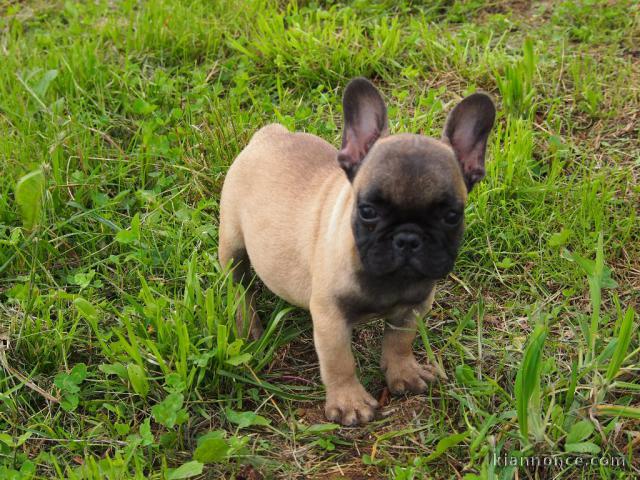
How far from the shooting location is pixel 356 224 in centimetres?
379

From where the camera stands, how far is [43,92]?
623cm

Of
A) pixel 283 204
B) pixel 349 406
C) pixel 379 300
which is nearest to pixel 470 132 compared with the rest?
pixel 379 300

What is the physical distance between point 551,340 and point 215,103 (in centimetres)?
325

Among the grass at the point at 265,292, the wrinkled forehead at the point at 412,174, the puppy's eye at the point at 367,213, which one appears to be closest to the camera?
the wrinkled forehead at the point at 412,174

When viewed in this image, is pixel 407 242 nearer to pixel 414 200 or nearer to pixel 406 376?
pixel 414 200

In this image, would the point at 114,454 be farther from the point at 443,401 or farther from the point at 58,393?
the point at 443,401

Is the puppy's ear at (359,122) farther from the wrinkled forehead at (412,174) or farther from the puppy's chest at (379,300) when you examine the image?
the puppy's chest at (379,300)

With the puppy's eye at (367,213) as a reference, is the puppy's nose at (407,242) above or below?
below

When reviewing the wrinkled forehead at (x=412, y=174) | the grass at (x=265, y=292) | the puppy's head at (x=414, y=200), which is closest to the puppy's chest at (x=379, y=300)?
the puppy's head at (x=414, y=200)

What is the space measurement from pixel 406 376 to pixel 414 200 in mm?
1208

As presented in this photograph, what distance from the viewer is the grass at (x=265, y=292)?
12.8 feet

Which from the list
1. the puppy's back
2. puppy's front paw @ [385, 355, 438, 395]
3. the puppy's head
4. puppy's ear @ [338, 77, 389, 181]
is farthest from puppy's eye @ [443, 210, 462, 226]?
puppy's front paw @ [385, 355, 438, 395]

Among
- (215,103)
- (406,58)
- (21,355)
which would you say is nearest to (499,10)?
(406,58)

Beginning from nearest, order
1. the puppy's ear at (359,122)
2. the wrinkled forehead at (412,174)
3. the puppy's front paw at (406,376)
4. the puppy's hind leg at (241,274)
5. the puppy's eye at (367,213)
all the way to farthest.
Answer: the wrinkled forehead at (412,174), the puppy's eye at (367,213), the puppy's ear at (359,122), the puppy's front paw at (406,376), the puppy's hind leg at (241,274)
